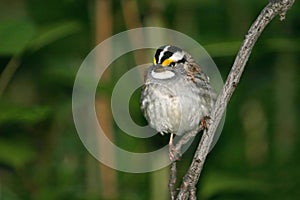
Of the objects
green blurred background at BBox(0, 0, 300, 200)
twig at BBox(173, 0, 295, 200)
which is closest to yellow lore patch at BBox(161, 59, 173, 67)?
twig at BBox(173, 0, 295, 200)

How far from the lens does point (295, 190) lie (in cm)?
393

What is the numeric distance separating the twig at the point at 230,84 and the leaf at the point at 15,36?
1.27 m

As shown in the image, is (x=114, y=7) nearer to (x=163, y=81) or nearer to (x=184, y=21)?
(x=184, y=21)

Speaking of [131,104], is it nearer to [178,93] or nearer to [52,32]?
[52,32]

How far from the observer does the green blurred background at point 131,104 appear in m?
3.43

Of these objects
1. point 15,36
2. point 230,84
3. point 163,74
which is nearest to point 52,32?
point 15,36

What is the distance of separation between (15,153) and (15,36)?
28.2 inches

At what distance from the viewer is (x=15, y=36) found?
316cm

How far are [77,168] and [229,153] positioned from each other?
665 millimetres

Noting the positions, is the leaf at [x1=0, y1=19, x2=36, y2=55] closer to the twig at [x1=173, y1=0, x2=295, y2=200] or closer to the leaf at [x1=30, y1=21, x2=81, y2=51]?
the leaf at [x1=30, y1=21, x2=81, y2=51]

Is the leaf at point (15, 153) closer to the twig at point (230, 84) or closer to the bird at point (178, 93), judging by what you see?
the bird at point (178, 93)

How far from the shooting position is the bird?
6.29 feet

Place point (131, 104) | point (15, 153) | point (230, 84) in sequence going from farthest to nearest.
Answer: point (15, 153) < point (131, 104) < point (230, 84)

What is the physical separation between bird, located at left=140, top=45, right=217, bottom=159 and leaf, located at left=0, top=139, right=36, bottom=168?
176 centimetres
